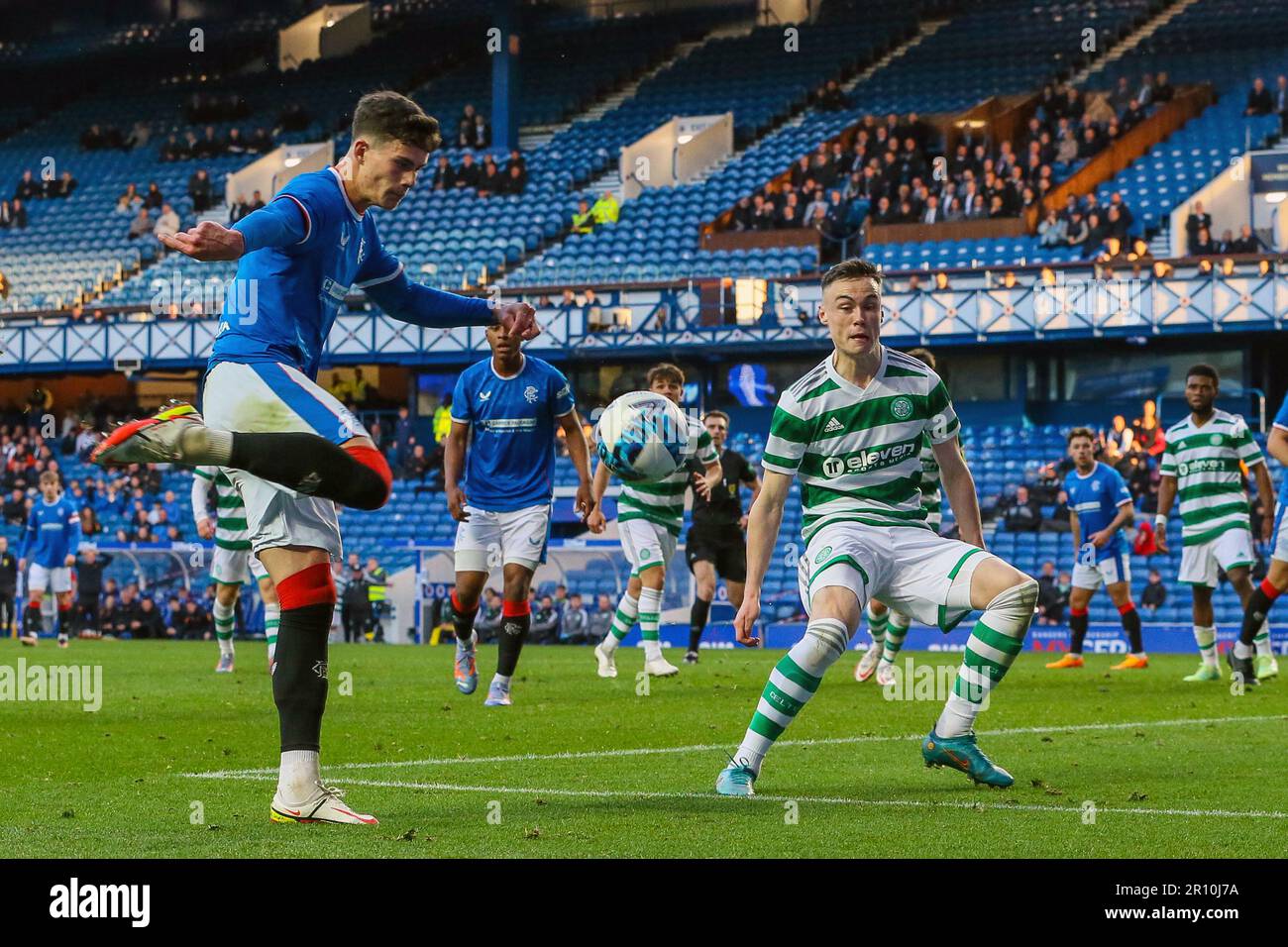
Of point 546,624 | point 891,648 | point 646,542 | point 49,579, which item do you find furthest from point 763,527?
point 546,624

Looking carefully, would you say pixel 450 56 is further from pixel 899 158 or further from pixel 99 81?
pixel 899 158

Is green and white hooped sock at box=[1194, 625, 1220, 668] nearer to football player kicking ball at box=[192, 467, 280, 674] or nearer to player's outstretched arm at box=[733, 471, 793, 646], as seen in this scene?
football player kicking ball at box=[192, 467, 280, 674]

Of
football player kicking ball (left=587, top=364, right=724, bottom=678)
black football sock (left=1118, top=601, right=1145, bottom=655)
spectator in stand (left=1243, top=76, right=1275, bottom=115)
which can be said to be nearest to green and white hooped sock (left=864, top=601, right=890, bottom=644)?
football player kicking ball (left=587, top=364, right=724, bottom=678)

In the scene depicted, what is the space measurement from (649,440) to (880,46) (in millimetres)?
31149

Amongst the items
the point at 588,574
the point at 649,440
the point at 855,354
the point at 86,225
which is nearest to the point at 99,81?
the point at 86,225

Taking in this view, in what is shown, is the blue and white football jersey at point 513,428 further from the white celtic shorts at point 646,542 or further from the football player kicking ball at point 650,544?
the white celtic shorts at point 646,542

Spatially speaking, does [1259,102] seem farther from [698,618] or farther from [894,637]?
[894,637]

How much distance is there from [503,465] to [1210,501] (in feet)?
20.9

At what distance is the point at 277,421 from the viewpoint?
6152mm

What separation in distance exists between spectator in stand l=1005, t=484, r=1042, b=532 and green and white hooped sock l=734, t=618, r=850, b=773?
21.6 m

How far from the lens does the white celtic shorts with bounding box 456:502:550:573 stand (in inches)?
480

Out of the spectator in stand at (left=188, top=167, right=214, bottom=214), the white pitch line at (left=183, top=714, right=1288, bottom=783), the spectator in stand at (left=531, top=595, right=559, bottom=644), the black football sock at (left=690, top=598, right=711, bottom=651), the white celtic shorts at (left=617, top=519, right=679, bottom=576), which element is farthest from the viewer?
the spectator in stand at (left=188, top=167, right=214, bottom=214)

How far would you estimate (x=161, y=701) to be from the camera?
1269cm

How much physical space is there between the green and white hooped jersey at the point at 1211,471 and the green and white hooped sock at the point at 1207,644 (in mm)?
723
